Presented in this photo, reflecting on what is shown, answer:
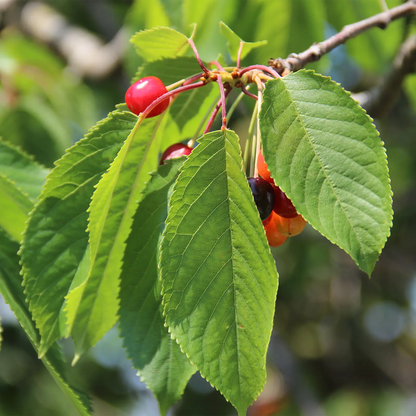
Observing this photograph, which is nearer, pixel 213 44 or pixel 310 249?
pixel 213 44

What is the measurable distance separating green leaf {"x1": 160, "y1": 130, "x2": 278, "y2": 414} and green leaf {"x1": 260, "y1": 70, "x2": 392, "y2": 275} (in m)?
0.11

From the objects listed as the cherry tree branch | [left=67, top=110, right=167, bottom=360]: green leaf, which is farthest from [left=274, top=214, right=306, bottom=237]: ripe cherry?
the cherry tree branch

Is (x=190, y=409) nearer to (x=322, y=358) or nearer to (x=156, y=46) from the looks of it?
(x=322, y=358)

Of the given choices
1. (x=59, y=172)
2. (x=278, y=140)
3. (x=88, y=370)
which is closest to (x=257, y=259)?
(x=278, y=140)

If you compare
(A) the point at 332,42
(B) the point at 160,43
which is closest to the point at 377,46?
(A) the point at 332,42

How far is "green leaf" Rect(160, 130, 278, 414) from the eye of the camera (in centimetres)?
96

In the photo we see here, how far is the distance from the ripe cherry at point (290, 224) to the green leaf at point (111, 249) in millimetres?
348

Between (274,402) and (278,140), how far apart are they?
527 cm

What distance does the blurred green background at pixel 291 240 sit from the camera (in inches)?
82.0

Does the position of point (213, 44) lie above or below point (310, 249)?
above

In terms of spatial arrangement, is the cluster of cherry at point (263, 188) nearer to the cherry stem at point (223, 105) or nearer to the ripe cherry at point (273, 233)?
the ripe cherry at point (273, 233)

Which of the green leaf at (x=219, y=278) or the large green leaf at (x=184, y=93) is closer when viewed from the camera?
the green leaf at (x=219, y=278)

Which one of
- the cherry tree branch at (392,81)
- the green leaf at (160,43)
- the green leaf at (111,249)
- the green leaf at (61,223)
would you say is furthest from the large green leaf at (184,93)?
the cherry tree branch at (392,81)

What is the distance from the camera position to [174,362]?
3.90ft
